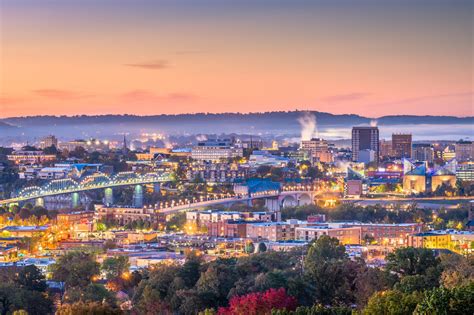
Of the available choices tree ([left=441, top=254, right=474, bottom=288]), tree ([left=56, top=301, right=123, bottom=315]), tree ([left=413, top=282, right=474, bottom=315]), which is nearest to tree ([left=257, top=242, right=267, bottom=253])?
tree ([left=441, top=254, right=474, bottom=288])

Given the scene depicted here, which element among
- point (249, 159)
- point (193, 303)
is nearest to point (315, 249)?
point (193, 303)

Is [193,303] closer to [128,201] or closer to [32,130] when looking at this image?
[128,201]

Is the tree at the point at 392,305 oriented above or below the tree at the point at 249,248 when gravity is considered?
above

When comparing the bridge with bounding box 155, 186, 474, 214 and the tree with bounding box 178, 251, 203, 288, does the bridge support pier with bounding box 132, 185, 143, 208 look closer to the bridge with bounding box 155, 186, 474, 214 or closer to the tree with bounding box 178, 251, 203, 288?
the bridge with bounding box 155, 186, 474, 214

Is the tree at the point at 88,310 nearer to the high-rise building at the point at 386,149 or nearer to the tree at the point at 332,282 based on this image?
the tree at the point at 332,282

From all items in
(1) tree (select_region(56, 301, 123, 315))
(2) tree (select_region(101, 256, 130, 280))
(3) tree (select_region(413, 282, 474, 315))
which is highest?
(3) tree (select_region(413, 282, 474, 315))

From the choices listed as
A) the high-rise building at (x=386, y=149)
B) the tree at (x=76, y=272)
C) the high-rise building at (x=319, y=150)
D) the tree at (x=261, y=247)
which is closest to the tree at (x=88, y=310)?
the tree at (x=76, y=272)
